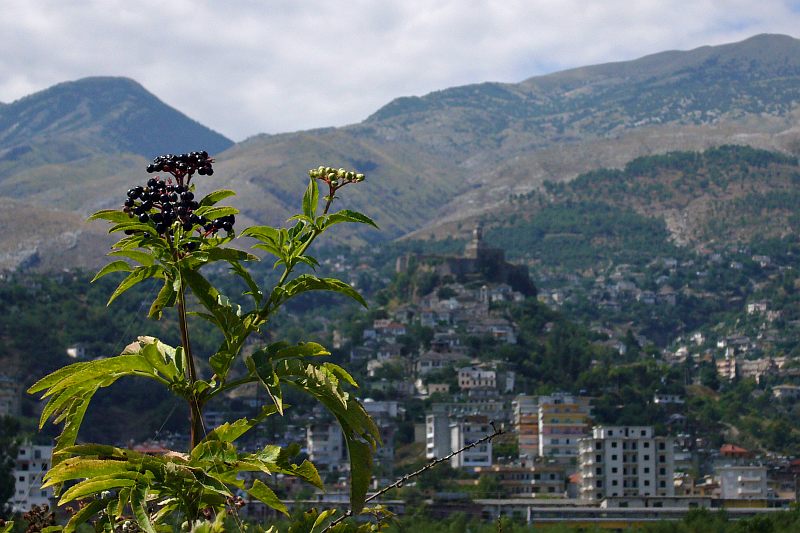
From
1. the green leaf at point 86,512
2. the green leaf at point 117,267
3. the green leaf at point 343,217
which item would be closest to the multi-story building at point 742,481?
the green leaf at point 343,217

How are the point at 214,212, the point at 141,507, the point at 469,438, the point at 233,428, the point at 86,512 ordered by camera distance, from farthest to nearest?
the point at 469,438 → the point at 214,212 → the point at 233,428 → the point at 86,512 → the point at 141,507

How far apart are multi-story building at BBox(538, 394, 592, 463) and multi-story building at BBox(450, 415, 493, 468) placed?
4.21 meters

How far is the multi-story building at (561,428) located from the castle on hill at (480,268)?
50.7 m

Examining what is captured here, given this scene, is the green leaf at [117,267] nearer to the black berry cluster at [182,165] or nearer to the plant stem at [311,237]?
the black berry cluster at [182,165]

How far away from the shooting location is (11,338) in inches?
5354

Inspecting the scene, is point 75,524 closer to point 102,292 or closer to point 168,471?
point 168,471

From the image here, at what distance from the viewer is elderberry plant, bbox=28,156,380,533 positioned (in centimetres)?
517

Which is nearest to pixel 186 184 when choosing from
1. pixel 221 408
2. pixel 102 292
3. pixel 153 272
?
pixel 153 272

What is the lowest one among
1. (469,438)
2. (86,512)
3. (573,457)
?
(573,457)

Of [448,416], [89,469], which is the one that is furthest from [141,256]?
[448,416]

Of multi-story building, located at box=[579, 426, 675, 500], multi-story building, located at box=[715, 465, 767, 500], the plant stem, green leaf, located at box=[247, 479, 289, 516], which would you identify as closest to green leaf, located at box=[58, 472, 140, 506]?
green leaf, located at box=[247, 479, 289, 516]

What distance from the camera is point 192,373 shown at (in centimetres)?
564

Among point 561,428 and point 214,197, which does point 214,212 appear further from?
point 561,428

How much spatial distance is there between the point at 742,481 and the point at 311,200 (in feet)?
319
